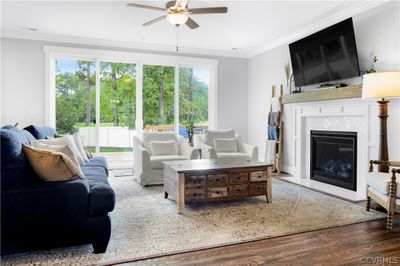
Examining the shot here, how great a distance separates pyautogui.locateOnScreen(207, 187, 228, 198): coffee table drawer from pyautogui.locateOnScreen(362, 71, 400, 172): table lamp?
73.1 inches

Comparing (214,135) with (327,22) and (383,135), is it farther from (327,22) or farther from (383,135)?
(383,135)

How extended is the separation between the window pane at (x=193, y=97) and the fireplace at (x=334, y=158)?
273 centimetres

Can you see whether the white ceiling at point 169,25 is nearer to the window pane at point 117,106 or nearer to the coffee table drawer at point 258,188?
the window pane at point 117,106

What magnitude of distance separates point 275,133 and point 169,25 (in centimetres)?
288

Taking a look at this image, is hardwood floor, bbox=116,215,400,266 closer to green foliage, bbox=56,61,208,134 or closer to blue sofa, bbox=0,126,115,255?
blue sofa, bbox=0,126,115,255

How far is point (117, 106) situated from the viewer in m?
6.29

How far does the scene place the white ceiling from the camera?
4168 millimetres

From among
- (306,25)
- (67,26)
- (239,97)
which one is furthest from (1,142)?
(239,97)

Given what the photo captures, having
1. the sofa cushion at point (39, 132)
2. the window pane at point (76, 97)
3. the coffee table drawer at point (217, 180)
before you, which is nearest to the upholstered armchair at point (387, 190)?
the coffee table drawer at point (217, 180)

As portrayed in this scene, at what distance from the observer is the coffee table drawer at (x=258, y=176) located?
369 centimetres

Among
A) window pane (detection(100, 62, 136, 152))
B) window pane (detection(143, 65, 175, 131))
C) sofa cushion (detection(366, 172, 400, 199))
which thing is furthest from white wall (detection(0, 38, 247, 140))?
sofa cushion (detection(366, 172, 400, 199))

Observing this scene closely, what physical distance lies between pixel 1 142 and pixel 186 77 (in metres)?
5.04

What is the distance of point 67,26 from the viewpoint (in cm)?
508

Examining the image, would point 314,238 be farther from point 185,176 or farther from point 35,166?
point 35,166
